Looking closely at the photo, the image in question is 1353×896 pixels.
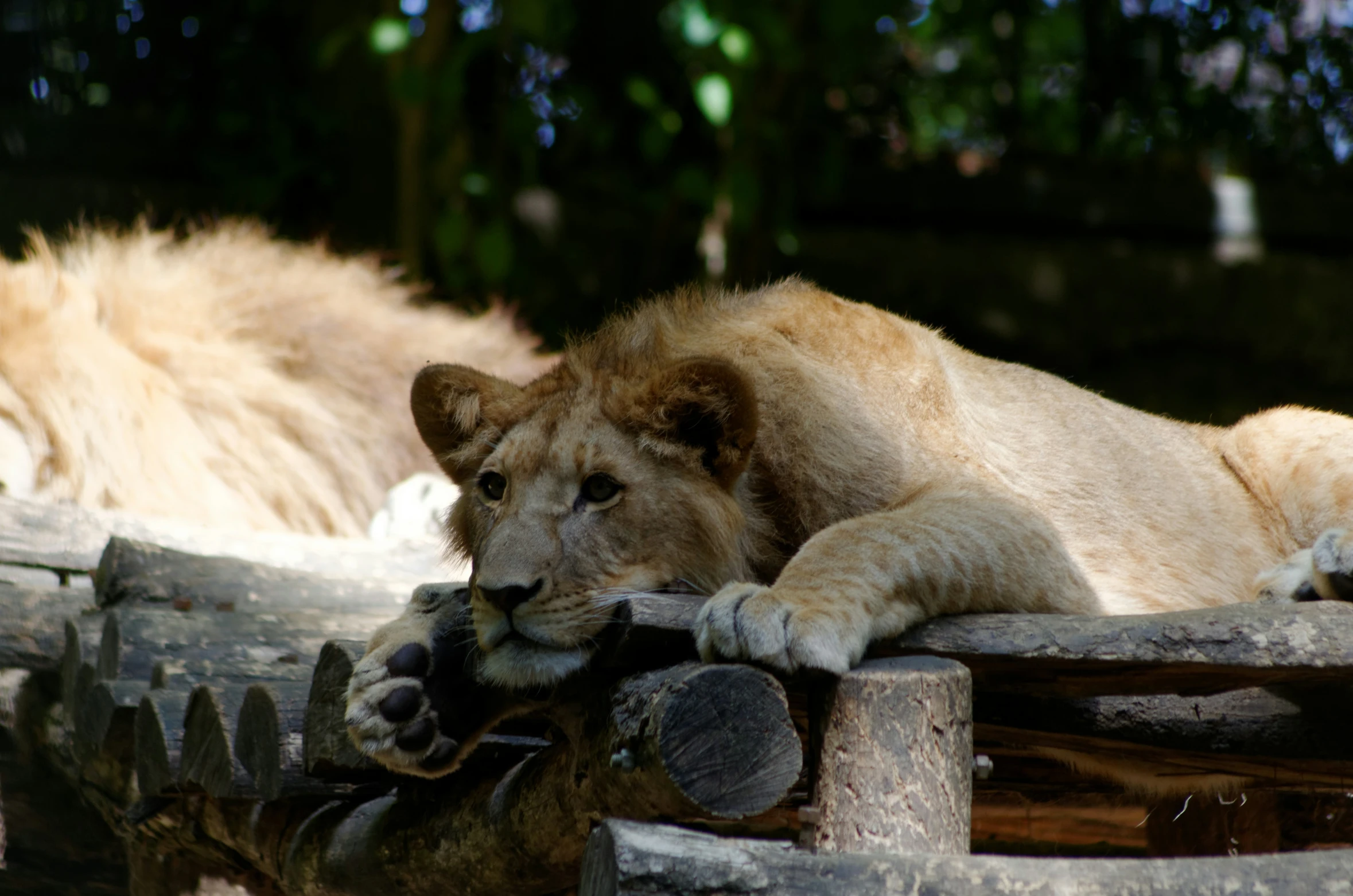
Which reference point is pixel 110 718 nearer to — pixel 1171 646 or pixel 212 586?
pixel 212 586

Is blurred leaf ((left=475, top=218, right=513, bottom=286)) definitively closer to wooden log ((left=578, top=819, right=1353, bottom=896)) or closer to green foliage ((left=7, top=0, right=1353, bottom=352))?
green foliage ((left=7, top=0, right=1353, bottom=352))

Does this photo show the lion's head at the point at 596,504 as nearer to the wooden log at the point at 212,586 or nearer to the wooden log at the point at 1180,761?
the wooden log at the point at 1180,761

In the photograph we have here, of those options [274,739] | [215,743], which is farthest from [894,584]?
[215,743]

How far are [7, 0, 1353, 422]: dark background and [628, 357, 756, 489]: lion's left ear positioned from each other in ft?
16.4

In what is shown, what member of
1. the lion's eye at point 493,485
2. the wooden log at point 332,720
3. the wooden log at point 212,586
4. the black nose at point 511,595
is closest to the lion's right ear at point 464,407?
the lion's eye at point 493,485

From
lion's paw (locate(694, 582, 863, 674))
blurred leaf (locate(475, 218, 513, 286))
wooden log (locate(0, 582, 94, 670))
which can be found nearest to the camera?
lion's paw (locate(694, 582, 863, 674))

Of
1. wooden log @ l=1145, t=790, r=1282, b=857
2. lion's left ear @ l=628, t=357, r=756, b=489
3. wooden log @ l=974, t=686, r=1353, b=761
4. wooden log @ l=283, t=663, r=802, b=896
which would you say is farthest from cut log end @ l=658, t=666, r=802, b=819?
wooden log @ l=1145, t=790, r=1282, b=857

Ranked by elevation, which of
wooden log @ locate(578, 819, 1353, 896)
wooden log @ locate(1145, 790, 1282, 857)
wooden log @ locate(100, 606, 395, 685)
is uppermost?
wooden log @ locate(578, 819, 1353, 896)

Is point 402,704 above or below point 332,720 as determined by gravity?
above

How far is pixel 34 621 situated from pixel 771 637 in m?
2.68

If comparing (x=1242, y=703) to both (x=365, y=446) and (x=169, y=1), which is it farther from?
(x=169, y=1)

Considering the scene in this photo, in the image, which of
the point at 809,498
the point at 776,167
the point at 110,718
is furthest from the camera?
the point at 776,167

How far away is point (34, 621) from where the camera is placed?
Result: 12.4 ft

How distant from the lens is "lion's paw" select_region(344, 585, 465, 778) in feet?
7.23
